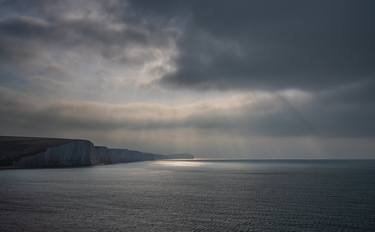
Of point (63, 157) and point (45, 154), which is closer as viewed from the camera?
point (45, 154)

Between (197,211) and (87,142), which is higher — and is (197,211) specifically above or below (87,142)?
below

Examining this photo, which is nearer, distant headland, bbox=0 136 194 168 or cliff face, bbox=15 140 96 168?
distant headland, bbox=0 136 194 168

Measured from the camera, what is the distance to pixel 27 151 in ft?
543

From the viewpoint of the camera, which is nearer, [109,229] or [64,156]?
[109,229]

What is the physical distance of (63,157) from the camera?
173 metres

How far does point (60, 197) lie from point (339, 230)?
46060 millimetres

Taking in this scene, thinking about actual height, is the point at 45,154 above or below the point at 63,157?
above

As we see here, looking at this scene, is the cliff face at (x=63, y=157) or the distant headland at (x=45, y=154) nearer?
the distant headland at (x=45, y=154)

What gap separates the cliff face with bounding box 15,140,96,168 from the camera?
15829 cm

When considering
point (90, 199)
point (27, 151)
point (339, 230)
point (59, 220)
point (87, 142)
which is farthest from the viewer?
point (87, 142)

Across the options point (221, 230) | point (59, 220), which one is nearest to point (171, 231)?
point (221, 230)

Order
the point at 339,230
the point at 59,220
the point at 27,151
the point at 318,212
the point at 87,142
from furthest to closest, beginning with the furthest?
1. the point at 87,142
2. the point at 27,151
3. the point at 318,212
4. the point at 59,220
5. the point at 339,230

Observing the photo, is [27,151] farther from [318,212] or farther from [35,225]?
[318,212]

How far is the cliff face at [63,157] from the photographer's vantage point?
158 m
